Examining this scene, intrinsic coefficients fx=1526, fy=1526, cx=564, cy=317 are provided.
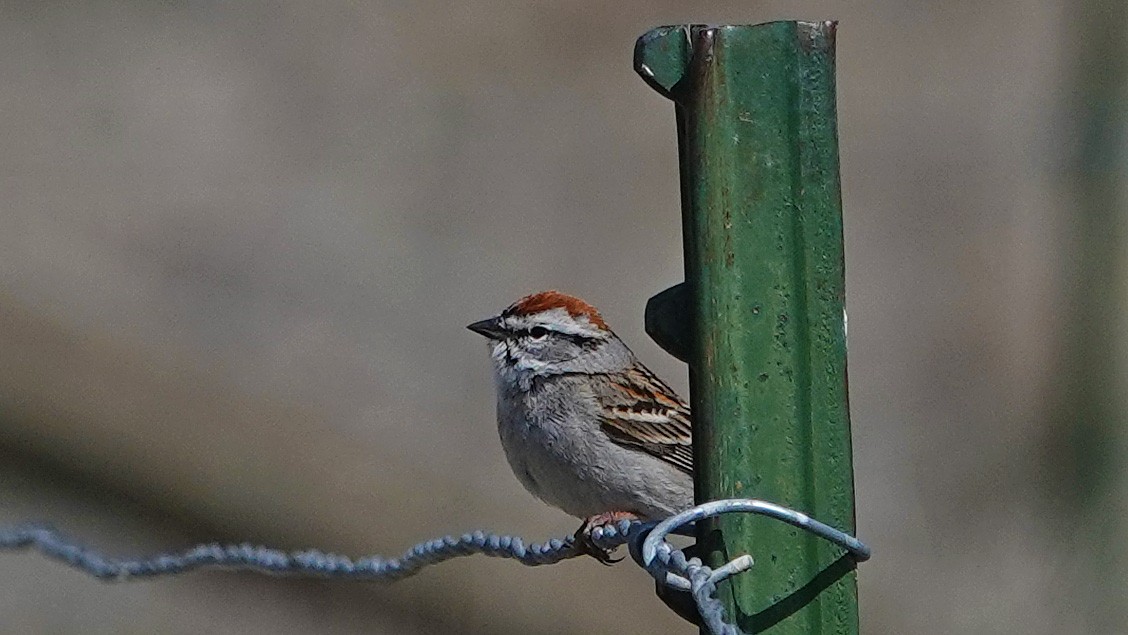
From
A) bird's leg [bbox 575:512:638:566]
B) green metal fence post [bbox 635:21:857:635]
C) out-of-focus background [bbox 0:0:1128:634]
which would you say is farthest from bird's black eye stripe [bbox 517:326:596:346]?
green metal fence post [bbox 635:21:857:635]

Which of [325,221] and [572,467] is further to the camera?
[325,221]

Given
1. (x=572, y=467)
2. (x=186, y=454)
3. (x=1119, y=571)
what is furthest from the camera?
(x=1119, y=571)

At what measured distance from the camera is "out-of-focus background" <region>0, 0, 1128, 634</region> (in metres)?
4.03

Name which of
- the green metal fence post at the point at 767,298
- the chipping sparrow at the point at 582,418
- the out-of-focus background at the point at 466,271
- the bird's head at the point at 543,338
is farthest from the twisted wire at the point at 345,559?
the out-of-focus background at the point at 466,271

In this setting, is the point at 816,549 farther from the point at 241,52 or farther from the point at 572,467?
the point at 241,52

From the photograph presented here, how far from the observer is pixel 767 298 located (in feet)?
4.51

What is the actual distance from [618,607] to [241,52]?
1847 millimetres

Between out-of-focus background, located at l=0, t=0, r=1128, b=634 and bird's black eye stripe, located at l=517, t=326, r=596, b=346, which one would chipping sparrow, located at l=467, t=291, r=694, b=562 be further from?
out-of-focus background, located at l=0, t=0, r=1128, b=634

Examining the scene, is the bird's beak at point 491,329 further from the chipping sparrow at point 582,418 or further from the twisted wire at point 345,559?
the twisted wire at point 345,559

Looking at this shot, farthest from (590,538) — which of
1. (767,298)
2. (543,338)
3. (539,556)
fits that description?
(543,338)

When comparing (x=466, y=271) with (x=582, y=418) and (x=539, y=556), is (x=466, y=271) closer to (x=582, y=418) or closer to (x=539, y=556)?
(x=582, y=418)

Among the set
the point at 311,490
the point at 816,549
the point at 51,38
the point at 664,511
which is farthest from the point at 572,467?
the point at 51,38

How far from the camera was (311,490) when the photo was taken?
3.92 meters

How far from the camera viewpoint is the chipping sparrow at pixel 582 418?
114 inches
